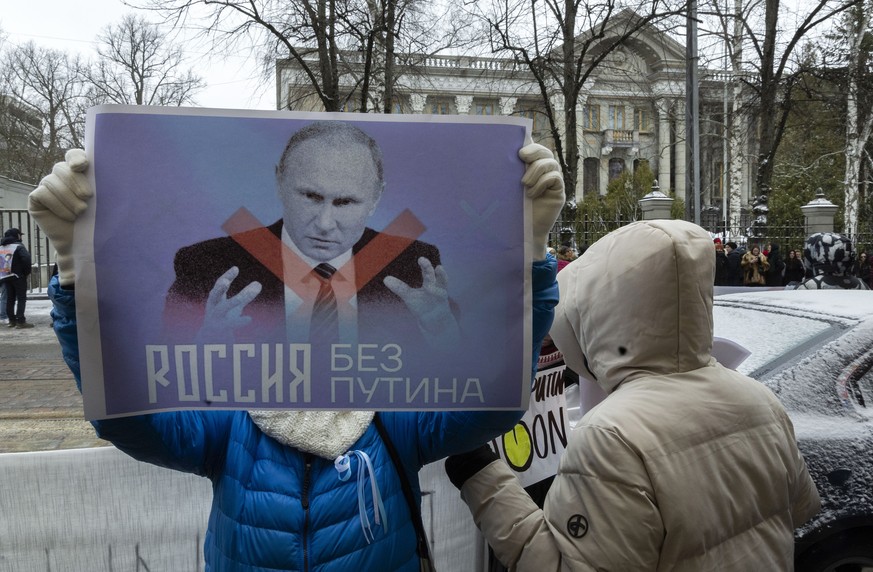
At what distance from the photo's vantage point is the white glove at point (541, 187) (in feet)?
5.26

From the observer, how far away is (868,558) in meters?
3.26

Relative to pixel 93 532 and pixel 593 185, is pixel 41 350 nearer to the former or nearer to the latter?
pixel 93 532

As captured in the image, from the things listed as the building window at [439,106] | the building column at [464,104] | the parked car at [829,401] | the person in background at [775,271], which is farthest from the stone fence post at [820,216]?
the building column at [464,104]

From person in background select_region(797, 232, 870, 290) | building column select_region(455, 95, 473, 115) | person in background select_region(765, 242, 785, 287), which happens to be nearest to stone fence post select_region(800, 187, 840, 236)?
person in background select_region(765, 242, 785, 287)

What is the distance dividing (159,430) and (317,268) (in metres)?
0.49

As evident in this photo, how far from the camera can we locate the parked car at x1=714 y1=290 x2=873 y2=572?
128 inches

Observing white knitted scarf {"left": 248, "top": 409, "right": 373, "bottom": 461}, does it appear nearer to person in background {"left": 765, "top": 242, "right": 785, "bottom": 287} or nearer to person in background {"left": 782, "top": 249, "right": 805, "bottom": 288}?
A: person in background {"left": 765, "top": 242, "right": 785, "bottom": 287}

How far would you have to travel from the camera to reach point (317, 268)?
63.6 inches

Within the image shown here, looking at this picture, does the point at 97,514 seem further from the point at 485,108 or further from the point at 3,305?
the point at 485,108

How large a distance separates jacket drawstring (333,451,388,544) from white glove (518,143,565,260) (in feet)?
1.92

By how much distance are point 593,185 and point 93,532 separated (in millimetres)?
61596

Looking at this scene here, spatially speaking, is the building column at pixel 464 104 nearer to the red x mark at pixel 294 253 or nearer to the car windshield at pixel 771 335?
the car windshield at pixel 771 335

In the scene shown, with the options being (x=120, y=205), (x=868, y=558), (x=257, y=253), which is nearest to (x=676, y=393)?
(x=257, y=253)

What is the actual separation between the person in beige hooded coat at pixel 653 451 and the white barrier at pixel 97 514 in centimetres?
165
